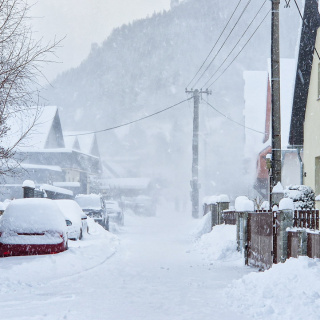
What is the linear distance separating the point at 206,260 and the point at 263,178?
1816 cm

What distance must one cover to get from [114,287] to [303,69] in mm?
11117

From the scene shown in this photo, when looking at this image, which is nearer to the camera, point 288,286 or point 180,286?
point 288,286

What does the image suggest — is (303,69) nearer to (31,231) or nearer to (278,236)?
(278,236)

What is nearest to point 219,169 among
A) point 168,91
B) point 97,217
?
point 168,91

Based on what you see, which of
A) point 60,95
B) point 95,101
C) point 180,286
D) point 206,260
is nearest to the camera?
point 180,286

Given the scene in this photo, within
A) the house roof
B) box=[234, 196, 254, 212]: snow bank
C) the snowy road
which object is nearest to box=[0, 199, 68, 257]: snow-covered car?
the snowy road

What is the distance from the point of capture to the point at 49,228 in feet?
44.7

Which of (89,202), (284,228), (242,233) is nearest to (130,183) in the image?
(89,202)

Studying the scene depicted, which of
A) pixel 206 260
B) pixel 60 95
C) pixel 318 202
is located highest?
pixel 60 95

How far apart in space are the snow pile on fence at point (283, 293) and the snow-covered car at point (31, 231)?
18.6ft

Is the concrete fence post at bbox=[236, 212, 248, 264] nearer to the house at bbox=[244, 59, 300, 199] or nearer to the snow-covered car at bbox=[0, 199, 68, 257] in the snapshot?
the snow-covered car at bbox=[0, 199, 68, 257]

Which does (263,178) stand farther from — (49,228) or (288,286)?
(288,286)

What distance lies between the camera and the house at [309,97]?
17.7 m

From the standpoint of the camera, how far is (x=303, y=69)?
18641 mm
